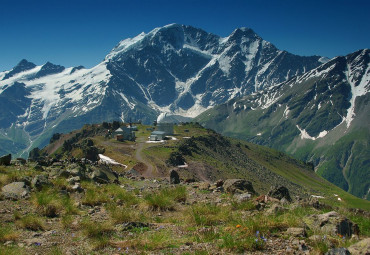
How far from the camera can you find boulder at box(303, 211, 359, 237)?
9.29 metres

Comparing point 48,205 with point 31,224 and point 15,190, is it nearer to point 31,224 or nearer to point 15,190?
point 31,224

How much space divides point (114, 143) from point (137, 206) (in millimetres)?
97492

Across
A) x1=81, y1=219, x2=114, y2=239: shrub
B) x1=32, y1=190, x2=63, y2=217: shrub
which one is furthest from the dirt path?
x1=81, y1=219, x2=114, y2=239: shrub

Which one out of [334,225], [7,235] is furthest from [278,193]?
[7,235]

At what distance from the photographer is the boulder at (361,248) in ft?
23.6

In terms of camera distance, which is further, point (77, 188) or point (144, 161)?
point (144, 161)

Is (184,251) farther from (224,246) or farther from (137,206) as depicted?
(137,206)

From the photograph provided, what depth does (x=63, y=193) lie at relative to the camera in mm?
16078

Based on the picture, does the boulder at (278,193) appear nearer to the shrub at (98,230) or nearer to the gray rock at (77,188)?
the gray rock at (77,188)

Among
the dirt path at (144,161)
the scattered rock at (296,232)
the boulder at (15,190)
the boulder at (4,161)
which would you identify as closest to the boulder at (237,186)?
the scattered rock at (296,232)

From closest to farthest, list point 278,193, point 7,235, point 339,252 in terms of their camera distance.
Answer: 1. point 339,252
2. point 7,235
3. point 278,193

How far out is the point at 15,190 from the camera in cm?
1603

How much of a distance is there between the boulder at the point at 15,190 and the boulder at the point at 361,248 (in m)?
13.9

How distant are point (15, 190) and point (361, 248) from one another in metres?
15.3
